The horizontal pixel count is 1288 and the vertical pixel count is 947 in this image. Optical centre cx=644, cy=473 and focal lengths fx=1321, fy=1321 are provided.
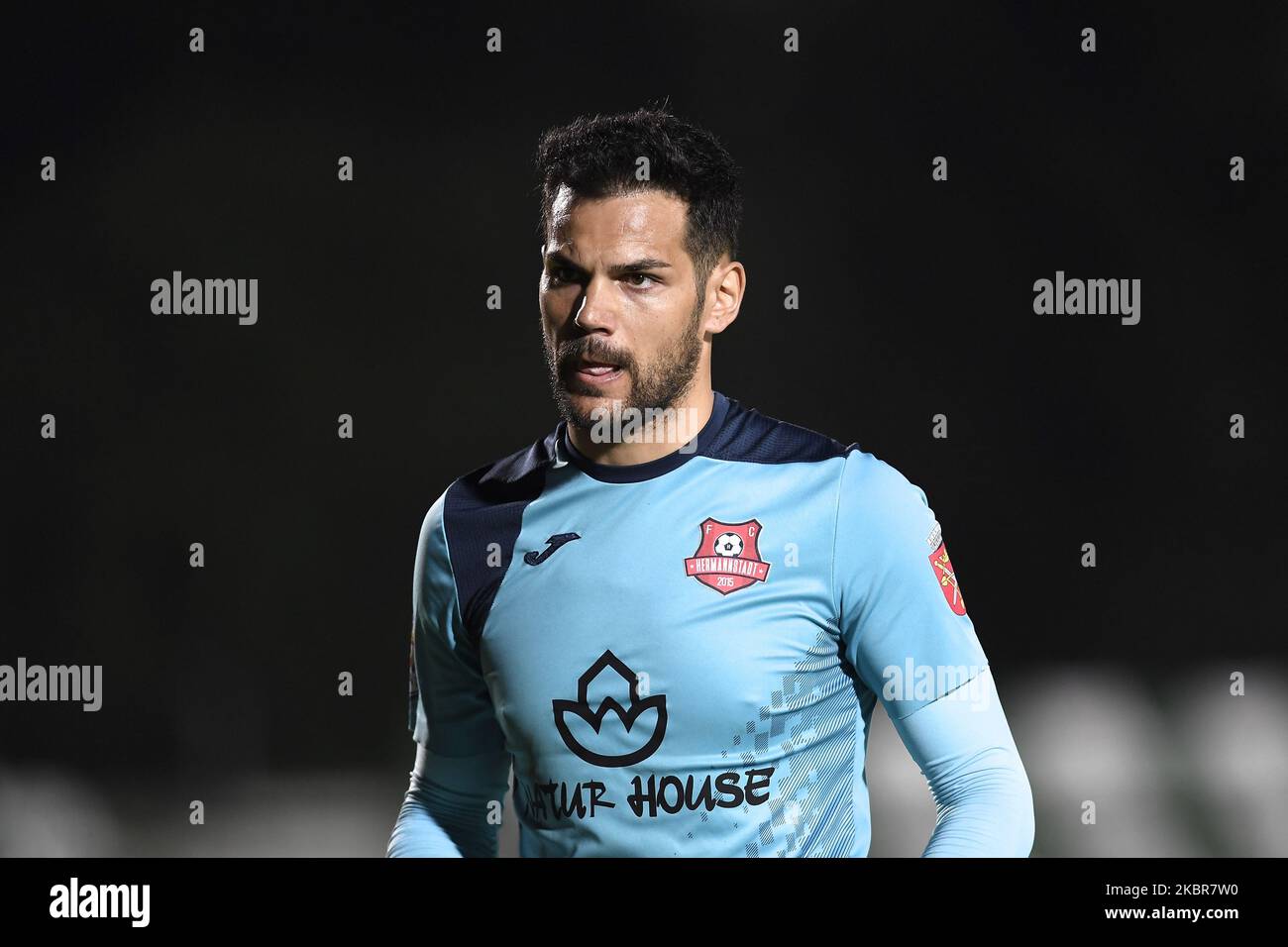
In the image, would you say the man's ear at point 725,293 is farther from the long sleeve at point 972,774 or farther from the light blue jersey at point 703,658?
the long sleeve at point 972,774

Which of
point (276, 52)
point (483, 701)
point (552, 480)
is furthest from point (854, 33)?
point (483, 701)

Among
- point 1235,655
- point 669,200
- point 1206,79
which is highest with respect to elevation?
point 1206,79

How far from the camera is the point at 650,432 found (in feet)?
6.82

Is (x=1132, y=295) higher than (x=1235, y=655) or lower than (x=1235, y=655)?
higher

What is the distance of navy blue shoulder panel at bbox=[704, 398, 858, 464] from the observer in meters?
2.08

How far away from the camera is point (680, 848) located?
190 cm

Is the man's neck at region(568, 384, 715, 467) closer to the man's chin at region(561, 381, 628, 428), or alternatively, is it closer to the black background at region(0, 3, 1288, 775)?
the man's chin at region(561, 381, 628, 428)

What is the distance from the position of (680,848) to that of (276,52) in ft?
11.3

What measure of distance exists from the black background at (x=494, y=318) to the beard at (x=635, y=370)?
2284 mm

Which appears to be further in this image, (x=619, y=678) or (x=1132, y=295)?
(x=1132, y=295)

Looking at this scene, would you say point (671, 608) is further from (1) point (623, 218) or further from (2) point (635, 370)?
(1) point (623, 218)

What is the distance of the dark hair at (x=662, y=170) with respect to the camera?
6.69 feet

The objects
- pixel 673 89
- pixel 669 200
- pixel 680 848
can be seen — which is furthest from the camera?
pixel 673 89

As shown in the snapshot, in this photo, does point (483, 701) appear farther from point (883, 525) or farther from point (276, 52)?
point (276, 52)
